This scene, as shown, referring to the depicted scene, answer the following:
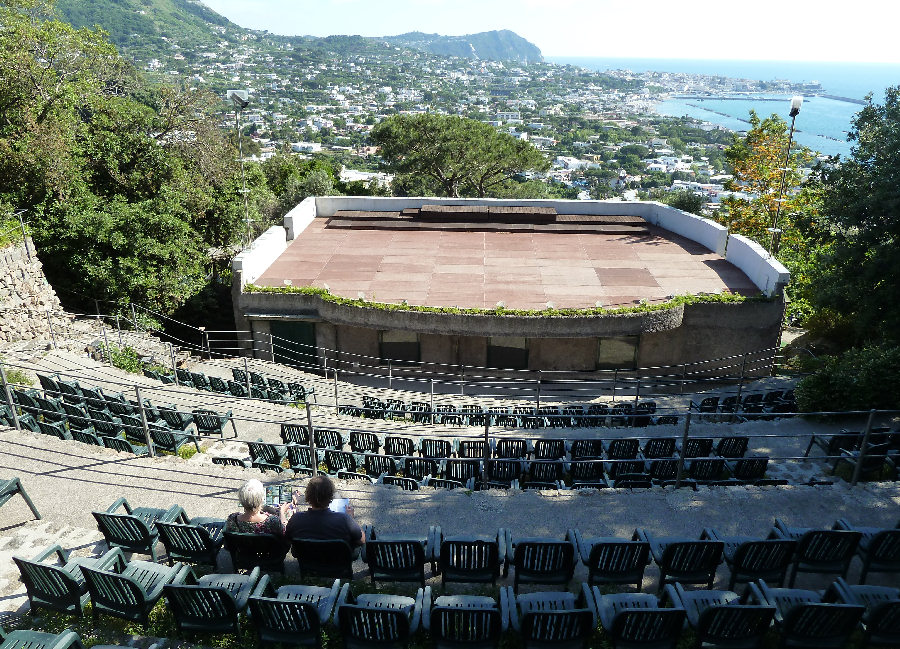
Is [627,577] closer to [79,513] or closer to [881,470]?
[881,470]

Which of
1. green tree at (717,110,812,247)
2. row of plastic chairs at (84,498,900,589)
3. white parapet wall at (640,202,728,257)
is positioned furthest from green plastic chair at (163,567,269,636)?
green tree at (717,110,812,247)

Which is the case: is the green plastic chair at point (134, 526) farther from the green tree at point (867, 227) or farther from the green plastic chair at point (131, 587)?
the green tree at point (867, 227)

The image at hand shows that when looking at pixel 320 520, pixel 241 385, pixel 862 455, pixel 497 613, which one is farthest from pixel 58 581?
pixel 862 455

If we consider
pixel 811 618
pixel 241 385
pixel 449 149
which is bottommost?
pixel 241 385

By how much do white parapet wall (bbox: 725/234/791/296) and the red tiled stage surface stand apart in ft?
1.11

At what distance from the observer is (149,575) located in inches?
234

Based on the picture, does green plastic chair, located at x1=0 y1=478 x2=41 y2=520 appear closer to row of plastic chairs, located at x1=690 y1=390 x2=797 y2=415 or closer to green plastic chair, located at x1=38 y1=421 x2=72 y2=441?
green plastic chair, located at x1=38 y1=421 x2=72 y2=441

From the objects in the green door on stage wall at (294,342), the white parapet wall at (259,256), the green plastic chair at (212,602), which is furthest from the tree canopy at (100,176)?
the green plastic chair at (212,602)

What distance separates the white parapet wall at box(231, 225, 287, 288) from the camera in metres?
17.8

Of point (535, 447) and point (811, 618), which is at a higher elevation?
point (811, 618)

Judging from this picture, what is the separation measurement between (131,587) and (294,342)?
12.4 meters

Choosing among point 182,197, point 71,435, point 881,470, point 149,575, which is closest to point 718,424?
point 881,470

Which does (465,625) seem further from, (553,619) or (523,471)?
(523,471)

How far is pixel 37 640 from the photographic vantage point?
4.89 meters
